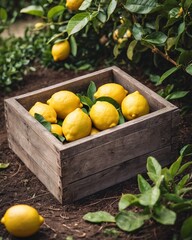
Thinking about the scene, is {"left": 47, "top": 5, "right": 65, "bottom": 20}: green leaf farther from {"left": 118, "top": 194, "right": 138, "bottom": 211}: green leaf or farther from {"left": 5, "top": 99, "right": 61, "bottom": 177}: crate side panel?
{"left": 118, "top": 194, "right": 138, "bottom": 211}: green leaf

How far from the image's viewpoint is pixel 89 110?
3.17m

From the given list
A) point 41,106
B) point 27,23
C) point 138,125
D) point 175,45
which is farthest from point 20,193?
point 27,23

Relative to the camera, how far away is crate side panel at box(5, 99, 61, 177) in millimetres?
2863

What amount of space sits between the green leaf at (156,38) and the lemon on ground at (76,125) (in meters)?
0.55

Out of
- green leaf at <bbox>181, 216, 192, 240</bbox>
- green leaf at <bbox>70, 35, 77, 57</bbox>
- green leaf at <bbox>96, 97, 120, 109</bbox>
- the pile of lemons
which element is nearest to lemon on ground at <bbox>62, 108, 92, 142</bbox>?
the pile of lemons

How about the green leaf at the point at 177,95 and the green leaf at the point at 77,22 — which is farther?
the green leaf at the point at 177,95

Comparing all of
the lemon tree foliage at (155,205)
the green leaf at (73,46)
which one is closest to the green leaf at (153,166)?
the lemon tree foliage at (155,205)

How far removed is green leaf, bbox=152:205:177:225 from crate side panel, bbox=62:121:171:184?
44 cm

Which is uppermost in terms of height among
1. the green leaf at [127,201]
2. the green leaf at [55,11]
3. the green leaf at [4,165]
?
the green leaf at [55,11]

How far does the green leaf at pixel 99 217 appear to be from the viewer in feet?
8.90

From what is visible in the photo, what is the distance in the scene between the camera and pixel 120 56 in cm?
412

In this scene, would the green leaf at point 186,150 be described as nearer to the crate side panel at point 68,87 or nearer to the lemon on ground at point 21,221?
the crate side panel at point 68,87

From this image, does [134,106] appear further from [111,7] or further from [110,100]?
[111,7]

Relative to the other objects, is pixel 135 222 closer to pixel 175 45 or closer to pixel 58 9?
pixel 175 45
